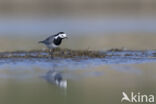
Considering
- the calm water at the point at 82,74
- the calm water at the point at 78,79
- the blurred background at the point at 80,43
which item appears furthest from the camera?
the blurred background at the point at 80,43

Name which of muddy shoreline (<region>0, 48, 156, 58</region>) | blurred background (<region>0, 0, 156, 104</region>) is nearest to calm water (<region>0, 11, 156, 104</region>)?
blurred background (<region>0, 0, 156, 104</region>)

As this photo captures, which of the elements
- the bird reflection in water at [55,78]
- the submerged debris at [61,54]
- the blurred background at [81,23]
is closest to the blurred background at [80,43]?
the blurred background at [81,23]

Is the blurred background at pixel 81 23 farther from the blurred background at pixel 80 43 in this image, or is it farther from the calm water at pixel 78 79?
the calm water at pixel 78 79

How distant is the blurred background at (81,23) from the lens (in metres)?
23.0

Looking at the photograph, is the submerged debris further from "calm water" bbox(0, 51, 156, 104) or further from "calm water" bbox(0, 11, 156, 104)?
"calm water" bbox(0, 11, 156, 104)

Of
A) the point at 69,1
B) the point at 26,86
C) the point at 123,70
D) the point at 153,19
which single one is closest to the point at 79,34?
the point at 153,19

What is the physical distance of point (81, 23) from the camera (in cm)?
3338

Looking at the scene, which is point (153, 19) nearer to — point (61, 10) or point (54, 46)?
point (61, 10)

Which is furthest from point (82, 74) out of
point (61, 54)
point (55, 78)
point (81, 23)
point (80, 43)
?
point (81, 23)

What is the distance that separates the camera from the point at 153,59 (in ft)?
55.5

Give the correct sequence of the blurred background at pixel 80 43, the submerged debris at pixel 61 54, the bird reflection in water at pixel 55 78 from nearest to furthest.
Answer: the blurred background at pixel 80 43, the bird reflection in water at pixel 55 78, the submerged debris at pixel 61 54

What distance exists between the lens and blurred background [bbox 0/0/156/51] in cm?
2295

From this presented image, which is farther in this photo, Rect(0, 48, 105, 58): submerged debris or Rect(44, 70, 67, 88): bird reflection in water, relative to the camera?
Rect(0, 48, 105, 58): submerged debris

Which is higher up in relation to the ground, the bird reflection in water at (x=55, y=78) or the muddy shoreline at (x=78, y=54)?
the muddy shoreline at (x=78, y=54)
